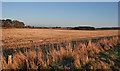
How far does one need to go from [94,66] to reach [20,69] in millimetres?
3285

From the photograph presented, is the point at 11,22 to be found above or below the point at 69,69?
above

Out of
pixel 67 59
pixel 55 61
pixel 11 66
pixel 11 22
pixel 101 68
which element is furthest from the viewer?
pixel 11 22

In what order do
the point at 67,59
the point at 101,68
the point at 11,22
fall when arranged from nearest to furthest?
the point at 101,68, the point at 67,59, the point at 11,22

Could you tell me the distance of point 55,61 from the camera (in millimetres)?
5133

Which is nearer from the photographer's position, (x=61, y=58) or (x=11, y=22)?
(x=61, y=58)

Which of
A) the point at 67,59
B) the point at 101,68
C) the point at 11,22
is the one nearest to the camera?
the point at 101,68

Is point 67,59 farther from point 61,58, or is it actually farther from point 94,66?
point 94,66

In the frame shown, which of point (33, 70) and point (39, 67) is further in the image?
point (39, 67)

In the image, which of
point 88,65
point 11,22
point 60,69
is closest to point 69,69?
point 60,69

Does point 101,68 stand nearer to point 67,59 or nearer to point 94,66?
point 94,66

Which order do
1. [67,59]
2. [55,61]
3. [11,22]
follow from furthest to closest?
[11,22], [67,59], [55,61]

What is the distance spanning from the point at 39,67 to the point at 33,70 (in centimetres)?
35

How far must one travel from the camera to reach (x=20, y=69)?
464 cm

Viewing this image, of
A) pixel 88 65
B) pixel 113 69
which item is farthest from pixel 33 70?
pixel 113 69
